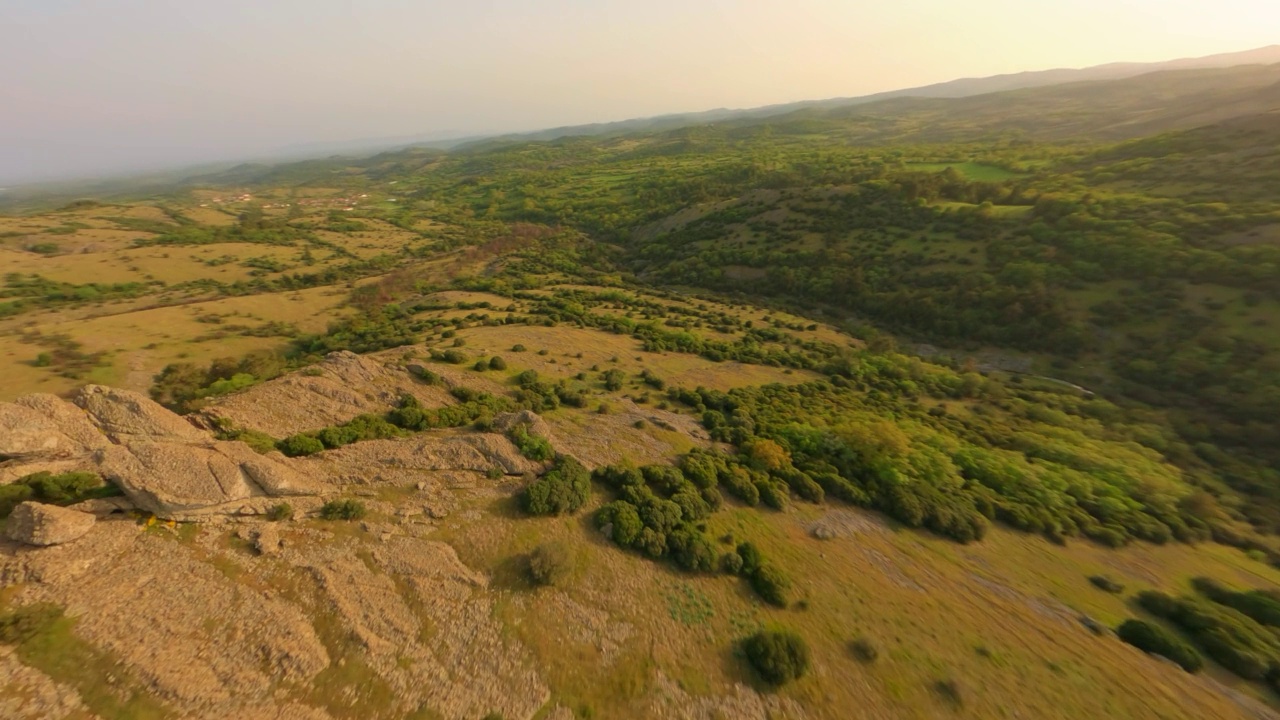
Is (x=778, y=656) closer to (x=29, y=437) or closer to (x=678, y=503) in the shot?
(x=678, y=503)

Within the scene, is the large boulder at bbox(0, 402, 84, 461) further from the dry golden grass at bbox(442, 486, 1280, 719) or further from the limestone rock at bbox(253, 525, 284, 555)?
the dry golden grass at bbox(442, 486, 1280, 719)

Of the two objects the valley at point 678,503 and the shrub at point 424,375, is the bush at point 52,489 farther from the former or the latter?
the shrub at point 424,375

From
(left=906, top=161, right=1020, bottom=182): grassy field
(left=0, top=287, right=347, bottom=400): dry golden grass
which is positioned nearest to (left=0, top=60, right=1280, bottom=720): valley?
(left=0, top=287, right=347, bottom=400): dry golden grass

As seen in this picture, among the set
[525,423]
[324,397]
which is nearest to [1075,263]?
[525,423]

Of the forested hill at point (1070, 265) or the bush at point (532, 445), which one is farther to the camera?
the forested hill at point (1070, 265)

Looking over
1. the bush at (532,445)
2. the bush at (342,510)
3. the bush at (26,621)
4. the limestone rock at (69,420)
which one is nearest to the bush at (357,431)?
the bush at (342,510)
